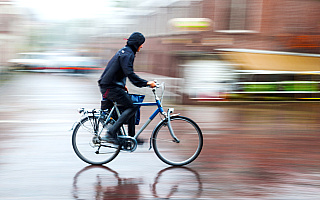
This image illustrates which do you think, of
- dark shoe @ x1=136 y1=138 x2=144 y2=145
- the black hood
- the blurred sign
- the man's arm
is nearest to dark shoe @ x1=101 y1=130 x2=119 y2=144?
dark shoe @ x1=136 y1=138 x2=144 y2=145

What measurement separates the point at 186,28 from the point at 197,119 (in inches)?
164

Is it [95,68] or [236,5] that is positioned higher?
[236,5]

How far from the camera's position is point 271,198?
4488 millimetres

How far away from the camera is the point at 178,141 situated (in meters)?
5.61

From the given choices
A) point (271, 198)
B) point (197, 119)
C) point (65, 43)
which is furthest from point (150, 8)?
point (65, 43)

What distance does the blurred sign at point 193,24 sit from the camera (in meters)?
12.7

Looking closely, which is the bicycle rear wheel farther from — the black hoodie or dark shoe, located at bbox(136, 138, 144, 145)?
the black hoodie

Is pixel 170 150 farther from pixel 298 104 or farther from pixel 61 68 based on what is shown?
pixel 61 68

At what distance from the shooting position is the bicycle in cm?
554

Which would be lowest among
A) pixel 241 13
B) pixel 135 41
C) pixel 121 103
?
pixel 121 103

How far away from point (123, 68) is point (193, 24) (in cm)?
777

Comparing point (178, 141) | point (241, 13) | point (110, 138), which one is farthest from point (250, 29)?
point (110, 138)

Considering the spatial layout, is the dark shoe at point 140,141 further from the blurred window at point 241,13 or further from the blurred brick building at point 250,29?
the blurred window at point 241,13

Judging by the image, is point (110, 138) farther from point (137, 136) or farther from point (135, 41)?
point (135, 41)
